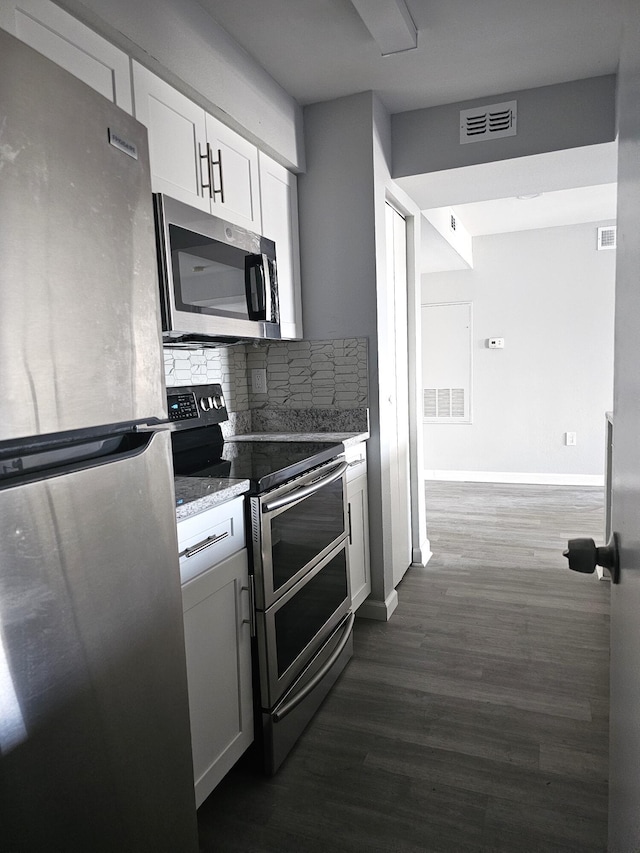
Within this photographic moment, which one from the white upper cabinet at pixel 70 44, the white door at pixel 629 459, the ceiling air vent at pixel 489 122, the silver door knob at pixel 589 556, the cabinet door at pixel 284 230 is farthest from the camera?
the ceiling air vent at pixel 489 122

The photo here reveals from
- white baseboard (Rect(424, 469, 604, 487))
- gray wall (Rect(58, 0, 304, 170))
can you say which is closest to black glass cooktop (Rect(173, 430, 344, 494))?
gray wall (Rect(58, 0, 304, 170))

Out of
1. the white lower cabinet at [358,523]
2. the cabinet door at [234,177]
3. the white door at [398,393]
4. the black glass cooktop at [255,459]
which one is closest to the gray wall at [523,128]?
the white door at [398,393]

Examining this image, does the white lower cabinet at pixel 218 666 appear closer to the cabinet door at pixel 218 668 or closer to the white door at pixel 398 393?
the cabinet door at pixel 218 668

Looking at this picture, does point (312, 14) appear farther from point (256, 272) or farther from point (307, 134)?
point (256, 272)

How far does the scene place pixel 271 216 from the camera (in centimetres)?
255

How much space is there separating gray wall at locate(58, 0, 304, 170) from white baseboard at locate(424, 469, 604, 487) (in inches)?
164

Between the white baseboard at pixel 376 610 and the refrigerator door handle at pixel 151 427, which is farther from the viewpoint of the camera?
the white baseboard at pixel 376 610

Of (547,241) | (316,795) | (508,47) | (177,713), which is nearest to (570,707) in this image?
(316,795)

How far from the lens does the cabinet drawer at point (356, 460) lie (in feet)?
8.41

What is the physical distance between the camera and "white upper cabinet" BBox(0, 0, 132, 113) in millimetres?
1362

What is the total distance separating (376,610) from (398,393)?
1181 millimetres

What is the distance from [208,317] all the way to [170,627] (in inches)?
45.3

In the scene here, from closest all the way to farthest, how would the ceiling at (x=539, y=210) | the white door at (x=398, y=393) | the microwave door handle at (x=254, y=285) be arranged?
the microwave door handle at (x=254, y=285), the white door at (x=398, y=393), the ceiling at (x=539, y=210)

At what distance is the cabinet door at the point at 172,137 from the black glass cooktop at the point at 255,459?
2.96ft
